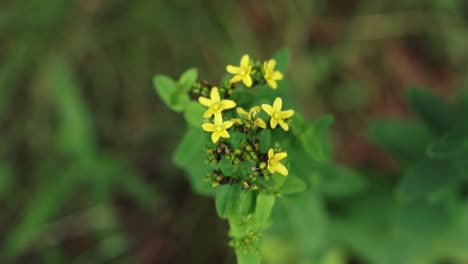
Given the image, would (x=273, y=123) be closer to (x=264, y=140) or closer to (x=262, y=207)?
(x=264, y=140)

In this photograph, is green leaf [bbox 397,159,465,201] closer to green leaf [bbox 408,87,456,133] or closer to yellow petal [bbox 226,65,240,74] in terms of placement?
green leaf [bbox 408,87,456,133]

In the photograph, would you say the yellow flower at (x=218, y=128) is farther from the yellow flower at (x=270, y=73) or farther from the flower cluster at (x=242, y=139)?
the yellow flower at (x=270, y=73)

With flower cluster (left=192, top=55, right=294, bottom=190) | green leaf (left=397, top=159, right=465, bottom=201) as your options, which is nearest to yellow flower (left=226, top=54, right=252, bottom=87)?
flower cluster (left=192, top=55, right=294, bottom=190)

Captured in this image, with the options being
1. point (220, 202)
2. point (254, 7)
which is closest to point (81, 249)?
point (254, 7)

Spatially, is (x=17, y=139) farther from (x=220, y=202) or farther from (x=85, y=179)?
(x=220, y=202)

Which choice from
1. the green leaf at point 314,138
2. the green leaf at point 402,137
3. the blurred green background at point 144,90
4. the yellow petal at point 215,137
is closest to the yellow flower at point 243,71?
the yellow petal at point 215,137

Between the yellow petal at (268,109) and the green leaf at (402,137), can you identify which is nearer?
the yellow petal at (268,109)
